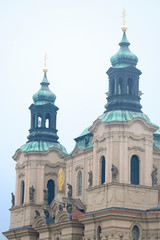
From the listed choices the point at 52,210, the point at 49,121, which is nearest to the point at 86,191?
the point at 52,210

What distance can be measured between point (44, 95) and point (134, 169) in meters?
18.1

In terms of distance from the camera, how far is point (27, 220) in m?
64.4

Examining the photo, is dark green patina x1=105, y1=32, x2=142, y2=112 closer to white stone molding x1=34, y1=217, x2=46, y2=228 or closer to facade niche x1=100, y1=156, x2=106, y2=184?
facade niche x1=100, y1=156, x2=106, y2=184

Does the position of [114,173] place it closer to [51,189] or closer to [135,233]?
[135,233]

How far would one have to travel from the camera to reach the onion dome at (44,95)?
69.1m

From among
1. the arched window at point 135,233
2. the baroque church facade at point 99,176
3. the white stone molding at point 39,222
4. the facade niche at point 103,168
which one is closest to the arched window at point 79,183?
the baroque church facade at point 99,176

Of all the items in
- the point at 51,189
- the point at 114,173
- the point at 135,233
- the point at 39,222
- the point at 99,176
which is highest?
the point at 51,189

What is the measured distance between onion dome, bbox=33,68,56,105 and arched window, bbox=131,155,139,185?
17.1 metres

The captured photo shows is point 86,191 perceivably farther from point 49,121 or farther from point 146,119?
point 49,121

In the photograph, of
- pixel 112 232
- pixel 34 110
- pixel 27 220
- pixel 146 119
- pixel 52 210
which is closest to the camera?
pixel 112 232

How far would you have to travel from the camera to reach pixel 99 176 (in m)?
54.9

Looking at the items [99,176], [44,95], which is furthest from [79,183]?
[44,95]

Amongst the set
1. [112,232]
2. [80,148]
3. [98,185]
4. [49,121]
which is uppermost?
[49,121]

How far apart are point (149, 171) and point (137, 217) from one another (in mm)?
4067
